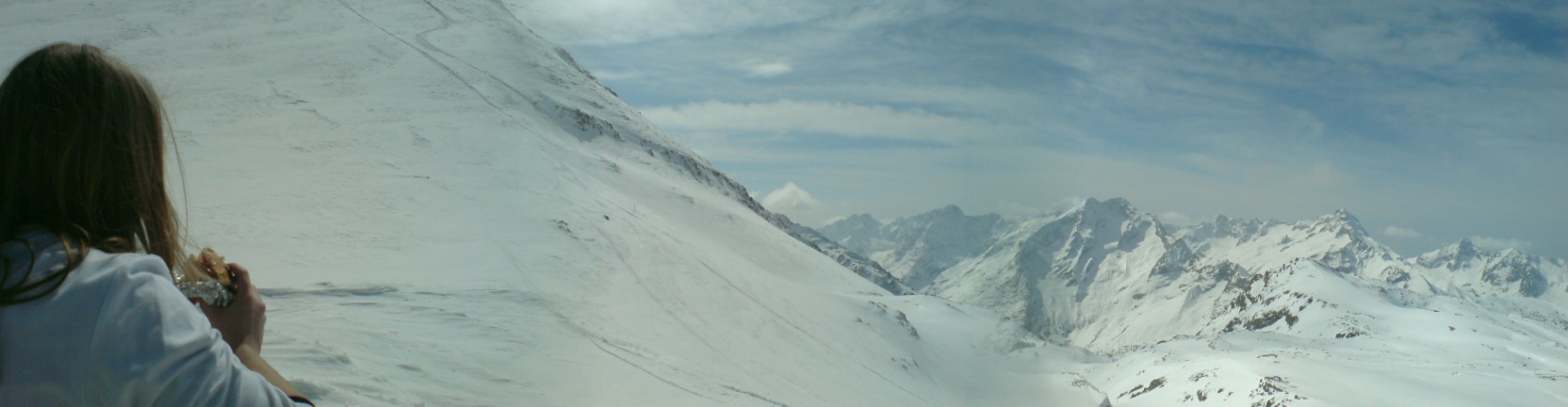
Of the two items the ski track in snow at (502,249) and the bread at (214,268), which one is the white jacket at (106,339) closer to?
the bread at (214,268)

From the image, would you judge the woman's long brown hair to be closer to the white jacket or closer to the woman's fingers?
the white jacket

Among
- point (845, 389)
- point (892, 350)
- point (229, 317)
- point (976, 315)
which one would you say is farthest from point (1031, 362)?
point (229, 317)

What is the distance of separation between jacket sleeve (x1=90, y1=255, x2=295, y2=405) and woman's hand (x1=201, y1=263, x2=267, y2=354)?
13.3 inches

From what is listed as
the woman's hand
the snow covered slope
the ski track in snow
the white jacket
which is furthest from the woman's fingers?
the snow covered slope

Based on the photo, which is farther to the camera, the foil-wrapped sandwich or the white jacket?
the foil-wrapped sandwich

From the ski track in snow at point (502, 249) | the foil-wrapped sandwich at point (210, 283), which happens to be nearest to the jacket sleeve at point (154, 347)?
the foil-wrapped sandwich at point (210, 283)

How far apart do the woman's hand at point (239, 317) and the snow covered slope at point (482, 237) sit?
2.22 feet

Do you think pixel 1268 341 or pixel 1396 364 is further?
pixel 1268 341

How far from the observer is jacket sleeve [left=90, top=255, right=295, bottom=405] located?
1.67 meters

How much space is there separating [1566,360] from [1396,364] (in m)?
31.9

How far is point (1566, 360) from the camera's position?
87.8 meters

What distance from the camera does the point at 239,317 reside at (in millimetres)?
2148

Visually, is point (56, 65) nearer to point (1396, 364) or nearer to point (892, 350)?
point (892, 350)

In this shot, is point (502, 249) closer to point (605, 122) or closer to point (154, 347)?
point (154, 347)
